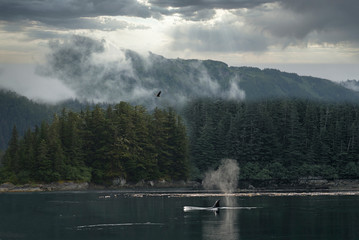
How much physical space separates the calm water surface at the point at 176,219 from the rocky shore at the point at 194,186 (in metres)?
36.6

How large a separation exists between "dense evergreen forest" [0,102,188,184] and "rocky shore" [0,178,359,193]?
177cm

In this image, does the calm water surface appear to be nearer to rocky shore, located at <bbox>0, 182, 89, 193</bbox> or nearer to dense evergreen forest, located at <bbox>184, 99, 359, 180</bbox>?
rocky shore, located at <bbox>0, 182, 89, 193</bbox>

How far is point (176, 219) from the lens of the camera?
242 feet

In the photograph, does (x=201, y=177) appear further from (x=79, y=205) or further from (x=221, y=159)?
(x=79, y=205)

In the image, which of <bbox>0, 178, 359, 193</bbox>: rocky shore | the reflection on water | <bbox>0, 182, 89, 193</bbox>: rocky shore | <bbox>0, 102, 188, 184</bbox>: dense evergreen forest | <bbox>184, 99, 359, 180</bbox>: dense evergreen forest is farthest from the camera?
<bbox>184, 99, 359, 180</bbox>: dense evergreen forest

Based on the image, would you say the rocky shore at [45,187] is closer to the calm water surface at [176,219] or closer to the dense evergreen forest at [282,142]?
the calm water surface at [176,219]

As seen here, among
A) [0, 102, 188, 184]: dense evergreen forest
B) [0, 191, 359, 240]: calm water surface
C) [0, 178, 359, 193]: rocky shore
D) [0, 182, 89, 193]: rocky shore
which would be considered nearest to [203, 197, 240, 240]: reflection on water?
[0, 191, 359, 240]: calm water surface

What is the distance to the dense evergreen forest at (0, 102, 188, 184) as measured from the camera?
470 ft

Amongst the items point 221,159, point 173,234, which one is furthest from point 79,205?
point 221,159

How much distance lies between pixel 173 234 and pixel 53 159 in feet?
294

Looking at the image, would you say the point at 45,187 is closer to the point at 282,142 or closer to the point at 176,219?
the point at 282,142

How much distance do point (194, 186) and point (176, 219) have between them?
81.1m

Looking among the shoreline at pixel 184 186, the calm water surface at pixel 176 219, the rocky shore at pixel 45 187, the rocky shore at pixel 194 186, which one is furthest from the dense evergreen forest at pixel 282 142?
the calm water surface at pixel 176 219

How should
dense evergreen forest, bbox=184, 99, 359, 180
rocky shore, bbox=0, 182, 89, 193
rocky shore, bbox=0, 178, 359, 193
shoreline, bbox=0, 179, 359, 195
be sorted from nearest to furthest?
1. rocky shore, bbox=0, 182, 89, 193
2. shoreline, bbox=0, 179, 359, 195
3. rocky shore, bbox=0, 178, 359, 193
4. dense evergreen forest, bbox=184, 99, 359, 180
